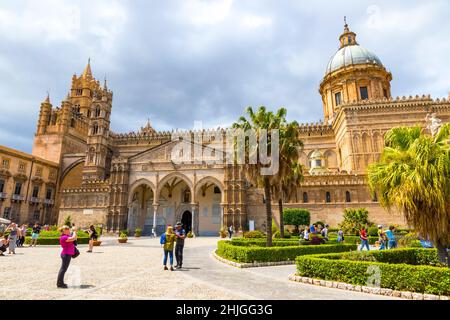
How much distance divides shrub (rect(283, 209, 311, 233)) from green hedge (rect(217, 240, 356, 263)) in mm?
16783

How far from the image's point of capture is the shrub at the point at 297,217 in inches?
1284

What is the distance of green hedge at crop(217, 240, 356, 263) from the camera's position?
42.8 ft

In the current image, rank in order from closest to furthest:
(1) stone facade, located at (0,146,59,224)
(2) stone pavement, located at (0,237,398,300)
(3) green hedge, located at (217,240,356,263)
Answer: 1. (2) stone pavement, located at (0,237,398,300)
2. (3) green hedge, located at (217,240,356,263)
3. (1) stone facade, located at (0,146,59,224)

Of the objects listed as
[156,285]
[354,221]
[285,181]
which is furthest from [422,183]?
[354,221]

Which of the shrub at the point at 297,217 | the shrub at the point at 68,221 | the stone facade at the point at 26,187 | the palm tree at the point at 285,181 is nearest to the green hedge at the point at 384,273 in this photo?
the palm tree at the point at 285,181

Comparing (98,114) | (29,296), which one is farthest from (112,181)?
(29,296)

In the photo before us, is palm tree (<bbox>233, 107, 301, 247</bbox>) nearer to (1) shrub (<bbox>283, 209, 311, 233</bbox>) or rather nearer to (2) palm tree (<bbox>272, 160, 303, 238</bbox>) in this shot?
(2) palm tree (<bbox>272, 160, 303, 238</bbox>)

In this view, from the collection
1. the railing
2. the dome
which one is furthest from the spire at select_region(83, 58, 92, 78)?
the dome

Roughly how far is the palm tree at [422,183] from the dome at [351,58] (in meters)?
45.0

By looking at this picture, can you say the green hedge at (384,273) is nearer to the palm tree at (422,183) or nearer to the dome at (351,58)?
the palm tree at (422,183)

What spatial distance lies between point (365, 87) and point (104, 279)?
5122cm

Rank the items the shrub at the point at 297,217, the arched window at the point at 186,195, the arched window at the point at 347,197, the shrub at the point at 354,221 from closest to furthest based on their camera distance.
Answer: the shrub at the point at 354,221, the shrub at the point at 297,217, the arched window at the point at 347,197, the arched window at the point at 186,195
